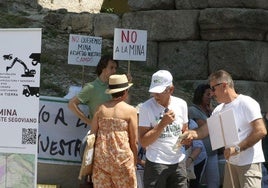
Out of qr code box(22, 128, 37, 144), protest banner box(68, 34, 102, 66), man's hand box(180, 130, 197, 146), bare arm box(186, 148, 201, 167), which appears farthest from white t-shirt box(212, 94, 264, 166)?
protest banner box(68, 34, 102, 66)

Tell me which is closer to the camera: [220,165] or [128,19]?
[220,165]

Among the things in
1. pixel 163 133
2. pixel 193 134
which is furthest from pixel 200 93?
pixel 163 133

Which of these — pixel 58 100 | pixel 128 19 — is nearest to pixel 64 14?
pixel 128 19

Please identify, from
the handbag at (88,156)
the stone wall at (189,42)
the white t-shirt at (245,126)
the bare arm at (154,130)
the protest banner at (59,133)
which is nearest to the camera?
the white t-shirt at (245,126)

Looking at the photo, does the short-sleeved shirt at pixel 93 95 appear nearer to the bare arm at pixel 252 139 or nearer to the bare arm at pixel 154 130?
the bare arm at pixel 154 130

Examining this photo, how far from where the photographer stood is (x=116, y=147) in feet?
25.5

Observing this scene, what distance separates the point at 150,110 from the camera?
314 inches

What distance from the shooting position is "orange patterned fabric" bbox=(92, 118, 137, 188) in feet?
25.5

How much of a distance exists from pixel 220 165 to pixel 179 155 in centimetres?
166

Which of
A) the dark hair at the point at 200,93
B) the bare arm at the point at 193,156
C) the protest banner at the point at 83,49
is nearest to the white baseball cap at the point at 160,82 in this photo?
the bare arm at the point at 193,156

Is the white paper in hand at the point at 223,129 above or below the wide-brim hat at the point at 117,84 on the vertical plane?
below

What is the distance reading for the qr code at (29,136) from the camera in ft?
24.8

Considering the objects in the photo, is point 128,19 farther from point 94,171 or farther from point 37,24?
point 94,171

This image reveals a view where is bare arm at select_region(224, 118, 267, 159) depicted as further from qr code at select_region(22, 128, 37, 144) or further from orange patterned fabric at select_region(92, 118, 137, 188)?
qr code at select_region(22, 128, 37, 144)
